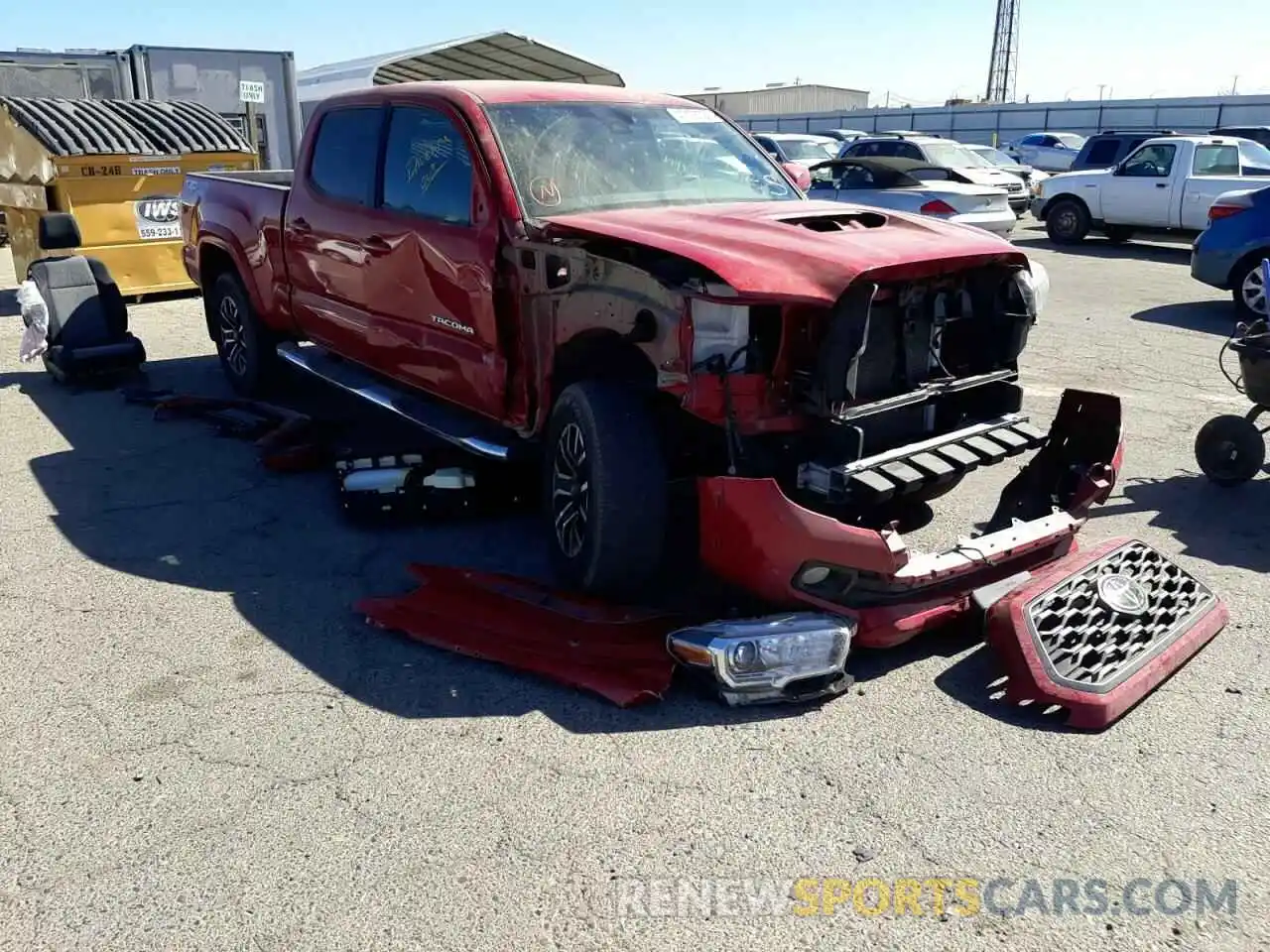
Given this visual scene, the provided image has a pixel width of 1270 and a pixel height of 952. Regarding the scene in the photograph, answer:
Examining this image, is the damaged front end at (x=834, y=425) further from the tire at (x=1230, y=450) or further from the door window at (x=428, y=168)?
the tire at (x=1230, y=450)

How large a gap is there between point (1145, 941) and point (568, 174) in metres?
3.59

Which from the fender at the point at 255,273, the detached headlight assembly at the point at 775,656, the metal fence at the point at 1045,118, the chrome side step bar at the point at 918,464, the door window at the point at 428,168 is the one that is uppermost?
the metal fence at the point at 1045,118

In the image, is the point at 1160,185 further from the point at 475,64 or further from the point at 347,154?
the point at 347,154

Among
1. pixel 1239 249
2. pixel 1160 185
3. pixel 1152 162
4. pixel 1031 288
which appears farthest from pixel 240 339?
pixel 1152 162

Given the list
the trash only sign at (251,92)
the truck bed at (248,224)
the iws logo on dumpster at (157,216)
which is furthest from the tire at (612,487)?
the trash only sign at (251,92)

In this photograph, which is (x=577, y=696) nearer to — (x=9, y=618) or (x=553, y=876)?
(x=553, y=876)

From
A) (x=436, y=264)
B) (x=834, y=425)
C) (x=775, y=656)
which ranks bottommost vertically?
(x=775, y=656)

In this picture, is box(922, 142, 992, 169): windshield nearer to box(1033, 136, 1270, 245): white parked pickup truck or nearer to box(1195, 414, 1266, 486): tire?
box(1033, 136, 1270, 245): white parked pickup truck

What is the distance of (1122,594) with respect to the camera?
3.88 m

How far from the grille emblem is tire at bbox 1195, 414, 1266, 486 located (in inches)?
81.7

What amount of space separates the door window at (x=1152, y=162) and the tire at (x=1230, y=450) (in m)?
11.9

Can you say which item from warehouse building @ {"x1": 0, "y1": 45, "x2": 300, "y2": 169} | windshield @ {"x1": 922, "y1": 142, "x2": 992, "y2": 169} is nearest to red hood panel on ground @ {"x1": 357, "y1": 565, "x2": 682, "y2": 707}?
warehouse building @ {"x1": 0, "y1": 45, "x2": 300, "y2": 169}

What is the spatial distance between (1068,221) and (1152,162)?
5.05 feet

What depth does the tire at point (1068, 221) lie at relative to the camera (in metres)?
17.0
